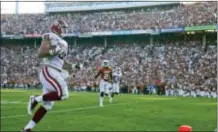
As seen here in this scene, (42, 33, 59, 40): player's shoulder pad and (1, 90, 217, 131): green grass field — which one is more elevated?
(42, 33, 59, 40): player's shoulder pad

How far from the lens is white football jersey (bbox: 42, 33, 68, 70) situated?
7.95m

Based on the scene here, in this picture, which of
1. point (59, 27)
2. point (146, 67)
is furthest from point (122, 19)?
point (59, 27)

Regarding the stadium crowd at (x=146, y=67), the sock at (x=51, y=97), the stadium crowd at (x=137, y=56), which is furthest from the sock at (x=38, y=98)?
the stadium crowd at (x=146, y=67)

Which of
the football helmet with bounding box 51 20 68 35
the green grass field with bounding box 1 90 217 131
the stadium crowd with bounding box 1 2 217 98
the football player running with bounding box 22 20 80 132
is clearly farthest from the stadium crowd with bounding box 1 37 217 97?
the football helmet with bounding box 51 20 68 35

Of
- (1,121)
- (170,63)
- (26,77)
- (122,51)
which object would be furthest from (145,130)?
(26,77)

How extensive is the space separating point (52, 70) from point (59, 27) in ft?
2.90

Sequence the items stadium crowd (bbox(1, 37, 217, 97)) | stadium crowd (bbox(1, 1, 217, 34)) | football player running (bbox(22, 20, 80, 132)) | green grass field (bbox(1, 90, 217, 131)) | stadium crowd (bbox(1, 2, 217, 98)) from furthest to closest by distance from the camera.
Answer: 1. stadium crowd (bbox(1, 1, 217, 34))
2. stadium crowd (bbox(1, 2, 217, 98))
3. stadium crowd (bbox(1, 37, 217, 97))
4. green grass field (bbox(1, 90, 217, 131))
5. football player running (bbox(22, 20, 80, 132))

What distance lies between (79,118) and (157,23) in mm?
40102

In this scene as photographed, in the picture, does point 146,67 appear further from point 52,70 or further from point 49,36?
point 49,36

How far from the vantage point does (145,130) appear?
17.5m

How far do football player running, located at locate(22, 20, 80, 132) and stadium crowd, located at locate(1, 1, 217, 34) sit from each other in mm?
45695

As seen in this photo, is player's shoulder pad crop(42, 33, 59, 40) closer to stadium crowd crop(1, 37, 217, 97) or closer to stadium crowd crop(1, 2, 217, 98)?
stadium crowd crop(1, 2, 217, 98)

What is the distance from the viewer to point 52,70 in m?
8.54

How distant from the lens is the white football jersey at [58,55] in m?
7.95
